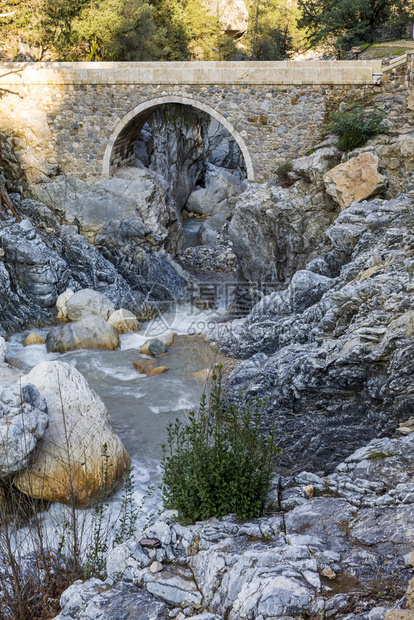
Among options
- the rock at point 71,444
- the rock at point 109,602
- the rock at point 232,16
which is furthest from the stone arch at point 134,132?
the rock at point 109,602

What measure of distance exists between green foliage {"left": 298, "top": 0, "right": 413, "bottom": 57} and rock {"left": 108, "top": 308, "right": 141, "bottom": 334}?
36.5 feet

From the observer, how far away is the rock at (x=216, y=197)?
21781 mm

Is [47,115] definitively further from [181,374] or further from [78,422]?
[78,422]

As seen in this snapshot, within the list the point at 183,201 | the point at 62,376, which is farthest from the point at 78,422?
the point at 183,201

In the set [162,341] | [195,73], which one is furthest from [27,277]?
[195,73]

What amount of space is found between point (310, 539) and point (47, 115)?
14.6 metres

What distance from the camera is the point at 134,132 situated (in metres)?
16.1

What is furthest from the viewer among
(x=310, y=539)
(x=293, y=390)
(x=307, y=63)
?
(x=307, y=63)

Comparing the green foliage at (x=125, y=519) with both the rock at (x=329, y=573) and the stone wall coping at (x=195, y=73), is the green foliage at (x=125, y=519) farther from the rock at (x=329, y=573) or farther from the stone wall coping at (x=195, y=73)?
the stone wall coping at (x=195, y=73)

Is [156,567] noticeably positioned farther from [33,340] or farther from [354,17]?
[354,17]

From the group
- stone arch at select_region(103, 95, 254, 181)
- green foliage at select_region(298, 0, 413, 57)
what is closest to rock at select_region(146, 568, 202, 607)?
stone arch at select_region(103, 95, 254, 181)

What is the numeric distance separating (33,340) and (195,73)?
319 inches

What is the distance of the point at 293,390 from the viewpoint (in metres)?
6.74

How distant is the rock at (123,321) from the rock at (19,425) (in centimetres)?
577
